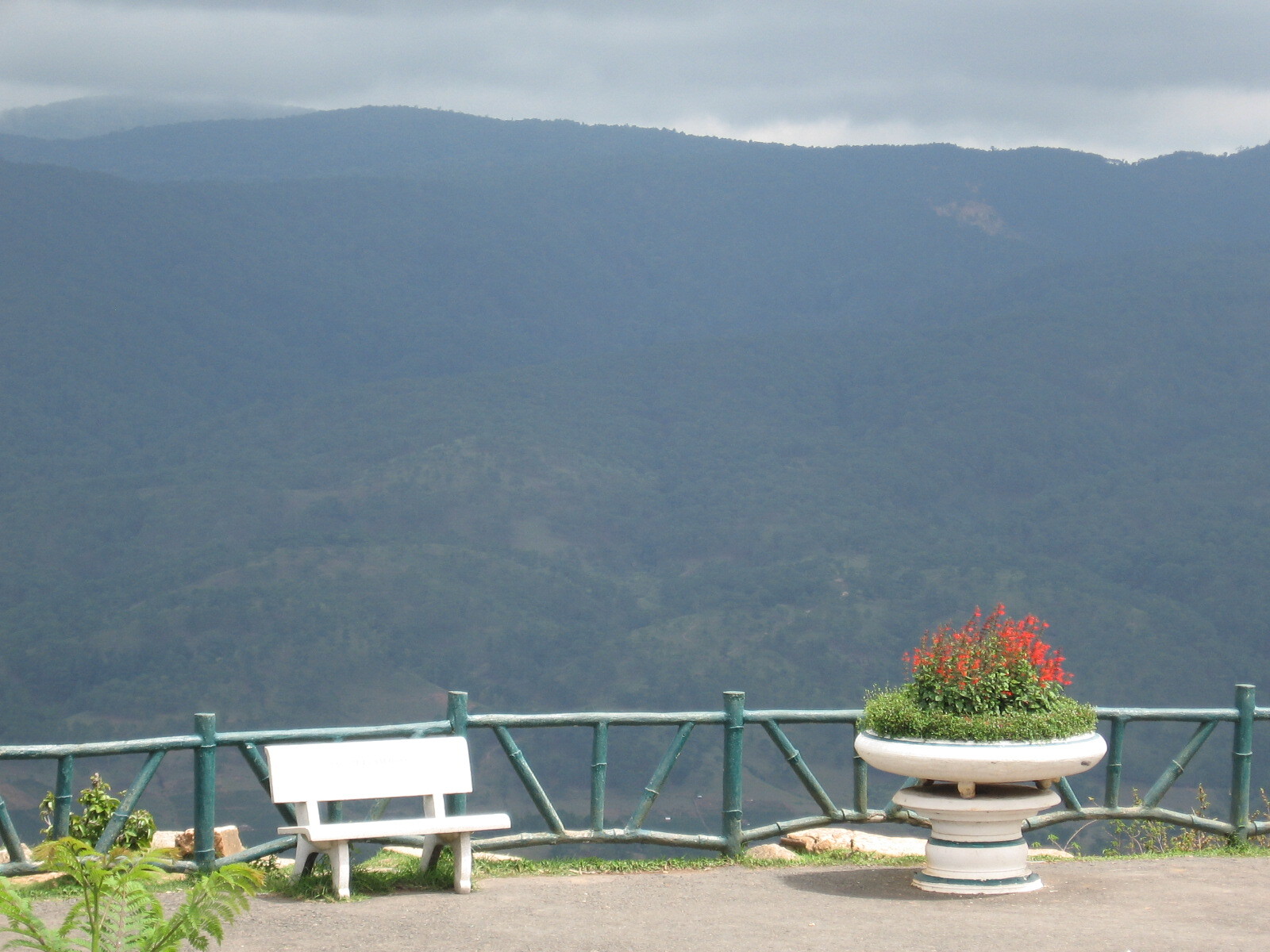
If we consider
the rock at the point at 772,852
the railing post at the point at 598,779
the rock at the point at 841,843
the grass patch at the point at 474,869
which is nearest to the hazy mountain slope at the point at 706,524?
the rock at the point at 841,843

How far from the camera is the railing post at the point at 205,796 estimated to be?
8.02m

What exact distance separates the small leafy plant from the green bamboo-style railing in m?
0.67

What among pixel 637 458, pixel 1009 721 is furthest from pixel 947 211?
pixel 1009 721

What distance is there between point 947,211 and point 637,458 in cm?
6774

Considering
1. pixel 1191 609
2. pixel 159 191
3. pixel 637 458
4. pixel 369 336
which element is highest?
pixel 159 191

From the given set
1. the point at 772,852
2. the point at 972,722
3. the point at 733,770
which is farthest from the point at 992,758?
the point at 772,852

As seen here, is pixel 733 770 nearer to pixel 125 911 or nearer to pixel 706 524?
pixel 125 911

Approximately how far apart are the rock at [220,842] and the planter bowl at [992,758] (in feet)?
13.7

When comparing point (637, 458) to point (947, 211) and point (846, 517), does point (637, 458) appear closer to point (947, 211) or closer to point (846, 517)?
point (846, 517)

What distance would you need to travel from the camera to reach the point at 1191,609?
306 ft

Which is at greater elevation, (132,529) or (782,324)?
(782,324)

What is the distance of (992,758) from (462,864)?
9.23 ft

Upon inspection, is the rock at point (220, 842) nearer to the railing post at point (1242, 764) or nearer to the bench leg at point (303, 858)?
the bench leg at point (303, 858)

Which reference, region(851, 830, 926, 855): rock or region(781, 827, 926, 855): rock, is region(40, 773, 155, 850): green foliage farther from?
region(851, 830, 926, 855): rock
